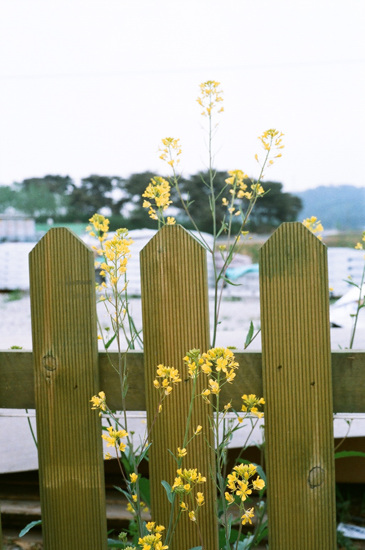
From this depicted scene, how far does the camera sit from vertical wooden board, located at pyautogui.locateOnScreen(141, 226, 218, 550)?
44.1 inches

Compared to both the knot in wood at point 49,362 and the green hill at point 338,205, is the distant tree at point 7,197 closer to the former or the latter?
the green hill at point 338,205

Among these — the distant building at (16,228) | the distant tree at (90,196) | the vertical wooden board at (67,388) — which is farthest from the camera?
the distant tree at (90,196)

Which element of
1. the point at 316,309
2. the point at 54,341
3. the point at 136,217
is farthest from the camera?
the point at 136,217

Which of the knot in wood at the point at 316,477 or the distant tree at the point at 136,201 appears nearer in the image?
the knot in wood at the point at 316,477

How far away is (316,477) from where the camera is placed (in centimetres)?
110

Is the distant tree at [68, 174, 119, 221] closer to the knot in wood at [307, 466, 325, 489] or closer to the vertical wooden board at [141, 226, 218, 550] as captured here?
the vertical wooden board at [141, 226, 218, 550]

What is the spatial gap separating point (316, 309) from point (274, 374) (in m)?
0.14

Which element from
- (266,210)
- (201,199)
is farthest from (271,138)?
(266,210)

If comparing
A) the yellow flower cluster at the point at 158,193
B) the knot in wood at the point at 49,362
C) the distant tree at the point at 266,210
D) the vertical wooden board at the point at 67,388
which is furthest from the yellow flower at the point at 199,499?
the distant tree at the point at 266,210

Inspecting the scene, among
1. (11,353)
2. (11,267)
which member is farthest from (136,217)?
(11,353)

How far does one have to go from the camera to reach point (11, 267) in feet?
37.6

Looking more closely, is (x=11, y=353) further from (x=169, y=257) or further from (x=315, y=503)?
(x=315, y=503)

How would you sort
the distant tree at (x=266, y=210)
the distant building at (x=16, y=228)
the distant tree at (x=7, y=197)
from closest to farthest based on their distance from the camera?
the distant tree at (x=266, y=210), the distant building at (x=16, y=228), the distant tree at (x=7, y=197)

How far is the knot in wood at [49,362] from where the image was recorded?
1184mm
